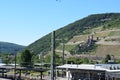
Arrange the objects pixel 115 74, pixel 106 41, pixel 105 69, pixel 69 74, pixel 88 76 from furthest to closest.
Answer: pixel 106 41 < pixel 69 74 < pixel 88 76 < pixel 105 69 < pixel 115 74

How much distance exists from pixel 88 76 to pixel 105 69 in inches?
237

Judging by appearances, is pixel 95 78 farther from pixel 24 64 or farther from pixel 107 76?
pixel 24 64

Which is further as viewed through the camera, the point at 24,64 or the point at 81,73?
the point at 24,64

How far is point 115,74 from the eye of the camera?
51.4 meters

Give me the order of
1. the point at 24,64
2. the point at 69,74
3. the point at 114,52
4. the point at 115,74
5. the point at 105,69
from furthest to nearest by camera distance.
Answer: the point at 114,52, the point at 24,64, the point at 69,74, the point at 105,69, the point at 115,74

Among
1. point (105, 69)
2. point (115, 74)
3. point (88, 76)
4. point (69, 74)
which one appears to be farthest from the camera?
point (69, 74)

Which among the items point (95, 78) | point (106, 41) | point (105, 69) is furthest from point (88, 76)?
point (106, 41)

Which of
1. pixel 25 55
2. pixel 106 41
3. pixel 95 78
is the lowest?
pixel 95 78

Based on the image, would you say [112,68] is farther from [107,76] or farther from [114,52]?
[114,52]

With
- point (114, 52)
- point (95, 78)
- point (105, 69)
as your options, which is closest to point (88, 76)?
point (95, 78)

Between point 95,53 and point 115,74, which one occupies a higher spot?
point 95,53

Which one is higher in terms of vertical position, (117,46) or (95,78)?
(117,46)

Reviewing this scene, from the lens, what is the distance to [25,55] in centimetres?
11750

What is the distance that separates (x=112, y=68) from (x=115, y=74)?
6094 mm
